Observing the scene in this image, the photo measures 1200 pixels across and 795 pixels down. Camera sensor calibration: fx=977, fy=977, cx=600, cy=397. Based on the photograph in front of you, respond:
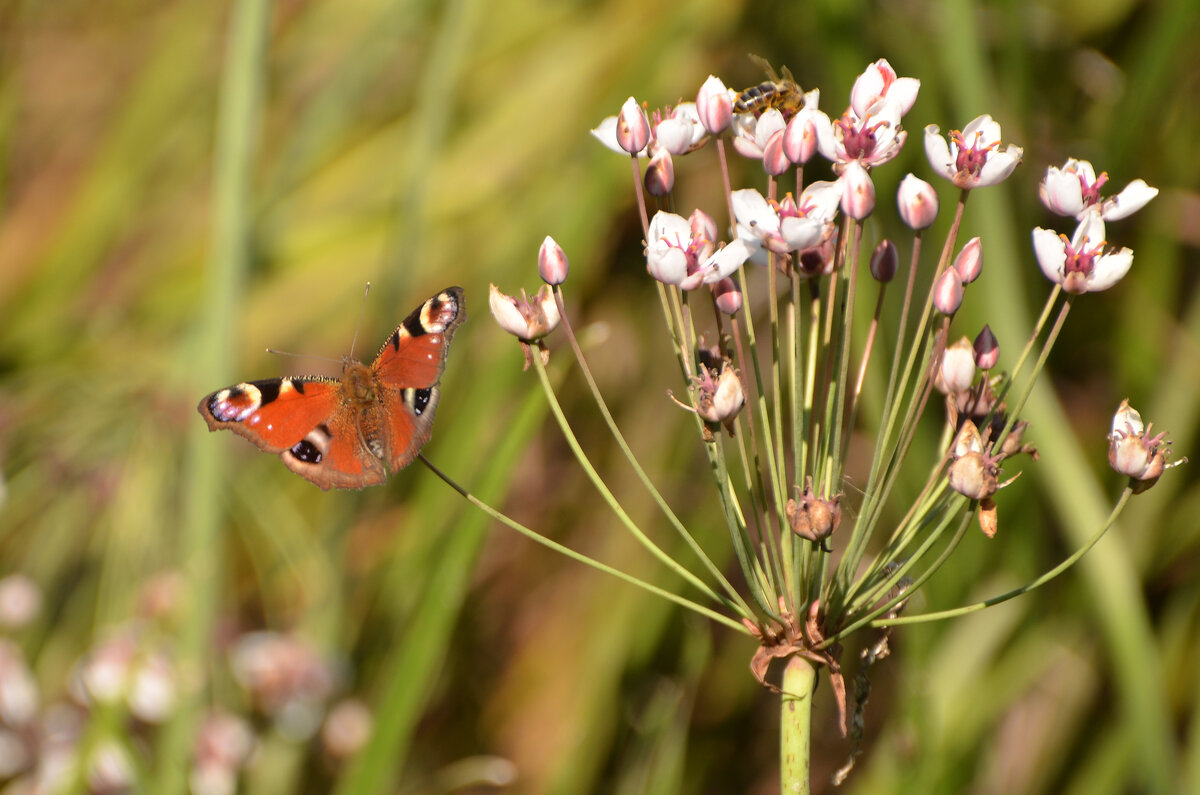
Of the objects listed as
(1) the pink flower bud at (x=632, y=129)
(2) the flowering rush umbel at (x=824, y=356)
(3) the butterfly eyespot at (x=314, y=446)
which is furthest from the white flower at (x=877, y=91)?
(3) the butterfly eyespot at (x=314, y=446)

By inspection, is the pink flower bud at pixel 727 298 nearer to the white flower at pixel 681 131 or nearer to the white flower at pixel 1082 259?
the white flower at pixel 681 131

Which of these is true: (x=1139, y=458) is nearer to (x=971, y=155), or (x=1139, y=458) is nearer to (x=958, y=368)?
(x=958, y=368)

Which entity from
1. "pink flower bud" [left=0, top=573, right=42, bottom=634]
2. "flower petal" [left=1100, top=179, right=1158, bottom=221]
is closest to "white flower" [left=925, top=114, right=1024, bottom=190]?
A: "flower petal" [left=1100, top=179, right=1158, bottom=221]

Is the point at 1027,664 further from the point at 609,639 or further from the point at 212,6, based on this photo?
the point at 212,6

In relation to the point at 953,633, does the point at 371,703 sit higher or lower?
lower

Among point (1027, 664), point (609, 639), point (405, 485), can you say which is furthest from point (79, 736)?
point (1027, 664)

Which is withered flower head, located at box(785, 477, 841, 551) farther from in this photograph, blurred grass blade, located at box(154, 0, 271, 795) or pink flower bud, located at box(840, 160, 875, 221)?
blurred grass blade, located at box(154, 0, 271, 795)
